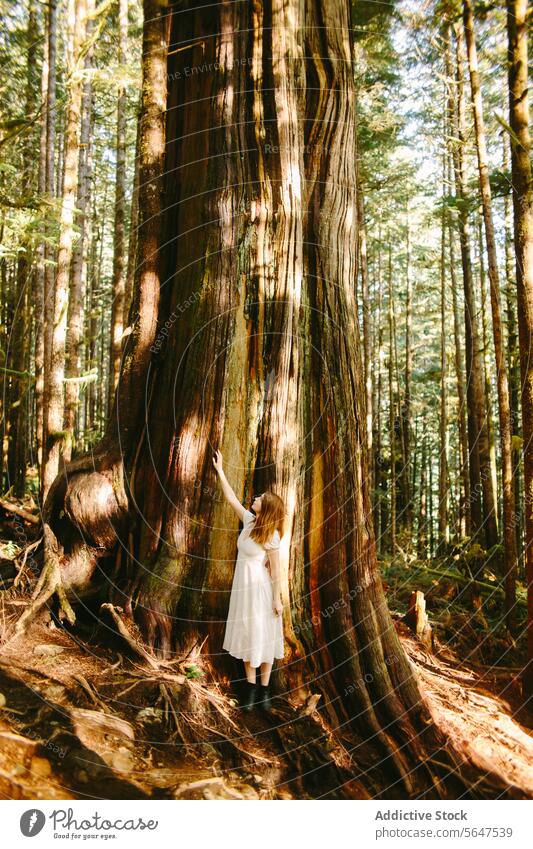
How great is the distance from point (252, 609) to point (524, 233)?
13.3 ft

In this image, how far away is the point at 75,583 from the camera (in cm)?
470

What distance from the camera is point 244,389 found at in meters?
4.60

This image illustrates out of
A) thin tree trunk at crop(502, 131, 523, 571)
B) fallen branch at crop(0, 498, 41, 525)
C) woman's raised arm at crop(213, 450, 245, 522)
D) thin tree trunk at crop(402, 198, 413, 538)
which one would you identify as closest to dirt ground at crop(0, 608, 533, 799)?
woman's raised arm at crop(213, 450, 245, 522)

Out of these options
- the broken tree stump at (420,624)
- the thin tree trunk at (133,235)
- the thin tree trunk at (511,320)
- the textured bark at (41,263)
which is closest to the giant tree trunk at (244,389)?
the thin tree trunk at (133,235)

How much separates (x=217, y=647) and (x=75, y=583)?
4.15 feet

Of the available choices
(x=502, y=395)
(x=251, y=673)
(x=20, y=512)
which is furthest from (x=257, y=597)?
(x=20, y=512)

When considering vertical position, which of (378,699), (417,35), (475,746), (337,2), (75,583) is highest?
(417,35)

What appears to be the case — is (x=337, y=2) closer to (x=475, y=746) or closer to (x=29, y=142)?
(x=475, y=746)

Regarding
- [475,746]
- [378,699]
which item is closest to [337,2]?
[378,699]

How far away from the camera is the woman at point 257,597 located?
4203mm

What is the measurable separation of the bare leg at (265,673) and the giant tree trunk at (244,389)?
0.19 metres

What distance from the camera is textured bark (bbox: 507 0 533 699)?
528 cm

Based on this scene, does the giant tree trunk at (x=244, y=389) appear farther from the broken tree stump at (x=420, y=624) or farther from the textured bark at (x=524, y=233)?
the textured bark at (x=524, y=233)

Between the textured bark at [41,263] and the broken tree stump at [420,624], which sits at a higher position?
the textured bark at [41,263]
